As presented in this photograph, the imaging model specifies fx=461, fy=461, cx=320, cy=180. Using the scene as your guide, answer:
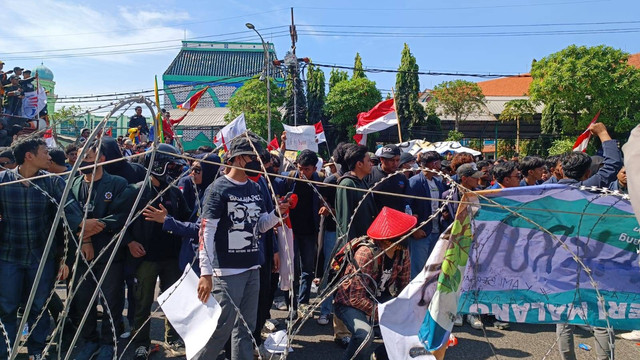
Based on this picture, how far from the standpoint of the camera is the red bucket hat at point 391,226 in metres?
3.52

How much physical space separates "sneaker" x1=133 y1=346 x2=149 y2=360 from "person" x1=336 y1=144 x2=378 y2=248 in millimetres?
→ 2234

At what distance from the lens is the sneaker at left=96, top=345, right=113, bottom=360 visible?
4.18 meters

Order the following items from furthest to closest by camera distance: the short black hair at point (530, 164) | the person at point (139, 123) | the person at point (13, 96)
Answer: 1. the person at point (139, 123)
2. the person at point (13, 96)
3. the short black hair at point (530, 164)

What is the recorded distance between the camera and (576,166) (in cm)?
475

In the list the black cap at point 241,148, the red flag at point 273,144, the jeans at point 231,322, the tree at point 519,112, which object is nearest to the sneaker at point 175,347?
Result: the jeans at point 231,322

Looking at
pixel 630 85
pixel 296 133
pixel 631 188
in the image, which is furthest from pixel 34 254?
pixel 630 85

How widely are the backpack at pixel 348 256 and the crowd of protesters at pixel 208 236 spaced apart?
0.02m

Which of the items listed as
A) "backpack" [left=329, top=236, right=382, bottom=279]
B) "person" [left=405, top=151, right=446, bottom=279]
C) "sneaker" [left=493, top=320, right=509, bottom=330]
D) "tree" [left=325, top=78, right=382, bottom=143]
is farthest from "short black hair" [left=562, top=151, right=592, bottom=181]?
"tree" [left=325, top=78, right=382, bottom=143]

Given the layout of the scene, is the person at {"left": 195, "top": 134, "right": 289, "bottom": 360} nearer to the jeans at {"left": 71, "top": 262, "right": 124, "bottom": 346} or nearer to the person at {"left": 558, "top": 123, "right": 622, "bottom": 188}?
the jeans at {"left": 71, "top": 262, "right": 124, "bottom": 346}

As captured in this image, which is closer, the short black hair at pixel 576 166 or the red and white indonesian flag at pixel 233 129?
the short black hair at pixel 576 166

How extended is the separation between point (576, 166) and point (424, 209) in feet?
6.00

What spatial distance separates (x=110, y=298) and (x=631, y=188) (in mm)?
4154

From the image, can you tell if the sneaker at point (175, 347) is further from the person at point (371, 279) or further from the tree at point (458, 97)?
the tree at point (458, 97)

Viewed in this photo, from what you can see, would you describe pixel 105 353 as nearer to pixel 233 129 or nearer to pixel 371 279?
pixel 371 279
